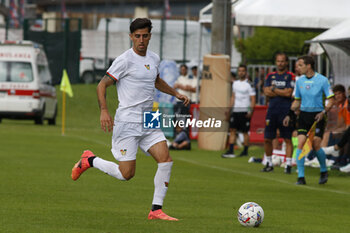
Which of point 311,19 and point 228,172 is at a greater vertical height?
point 311,19

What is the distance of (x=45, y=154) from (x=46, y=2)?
6706 centimetres

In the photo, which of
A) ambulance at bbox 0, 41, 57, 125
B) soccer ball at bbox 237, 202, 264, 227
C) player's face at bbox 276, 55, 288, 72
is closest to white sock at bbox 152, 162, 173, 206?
soccer ball at bbox 237, 202, 264, 227

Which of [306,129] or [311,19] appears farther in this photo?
[311,19]

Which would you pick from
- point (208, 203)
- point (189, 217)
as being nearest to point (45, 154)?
point (208, 203)

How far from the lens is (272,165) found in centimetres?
1670

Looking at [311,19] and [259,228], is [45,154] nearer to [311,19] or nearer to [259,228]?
[311,19]

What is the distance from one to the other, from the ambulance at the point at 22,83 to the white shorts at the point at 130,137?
1929 centimetres

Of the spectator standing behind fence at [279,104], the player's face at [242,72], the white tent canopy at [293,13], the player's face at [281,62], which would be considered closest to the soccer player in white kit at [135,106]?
the player's face at [281,62]

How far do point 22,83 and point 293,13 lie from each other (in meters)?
11.6

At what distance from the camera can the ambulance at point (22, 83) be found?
28.2m

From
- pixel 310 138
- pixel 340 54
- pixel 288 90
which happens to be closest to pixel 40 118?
pixel 340 54

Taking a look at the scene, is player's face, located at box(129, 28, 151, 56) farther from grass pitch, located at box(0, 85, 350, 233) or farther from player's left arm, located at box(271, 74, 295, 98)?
player's left arm, located at box(271, 74, 295, 98)

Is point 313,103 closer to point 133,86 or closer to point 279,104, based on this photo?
point 279,104

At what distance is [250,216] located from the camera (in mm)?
9094
